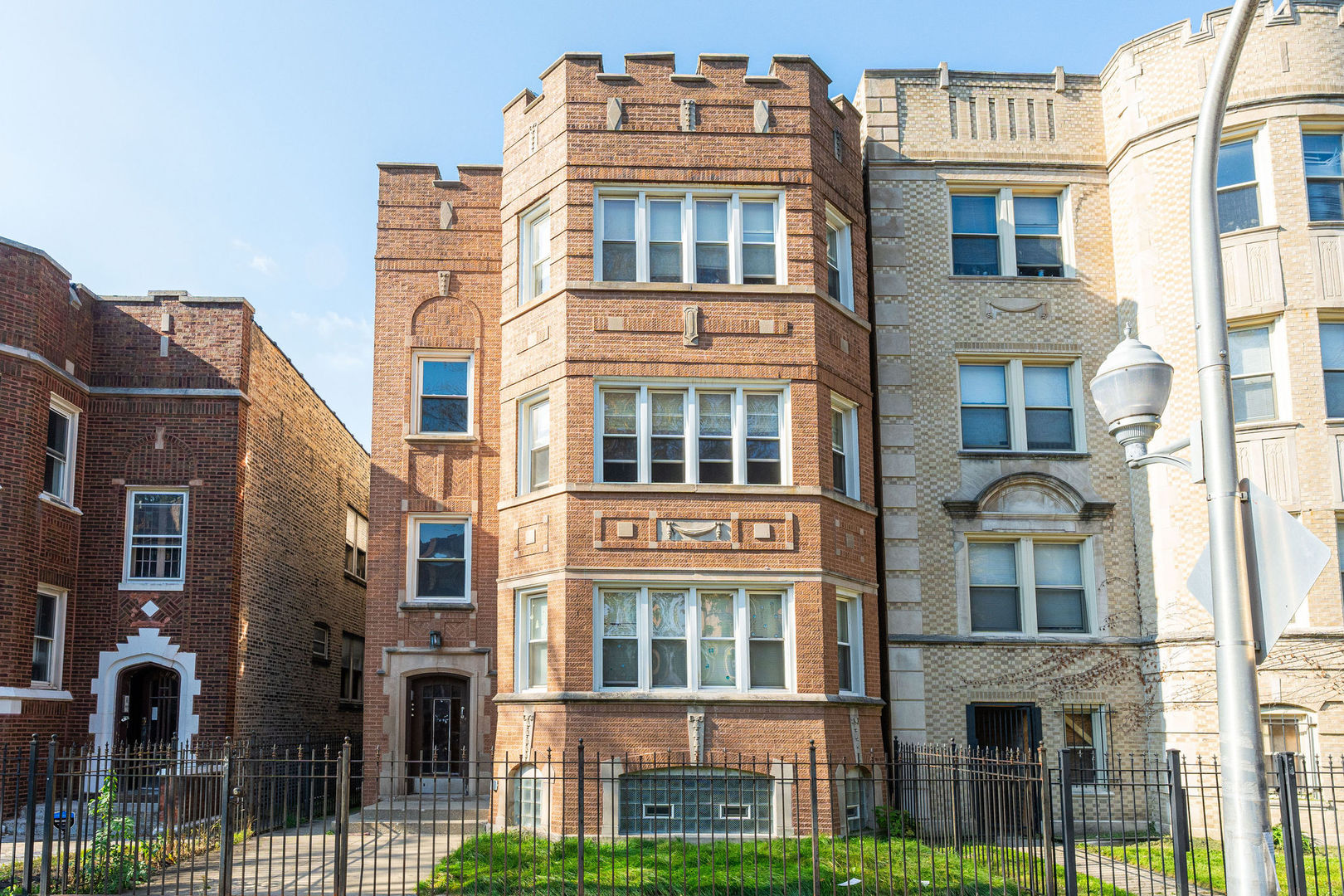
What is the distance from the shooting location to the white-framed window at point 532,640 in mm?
18391

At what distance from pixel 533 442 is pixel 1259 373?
11494 millimetres

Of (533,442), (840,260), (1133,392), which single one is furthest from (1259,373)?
(1133,392)

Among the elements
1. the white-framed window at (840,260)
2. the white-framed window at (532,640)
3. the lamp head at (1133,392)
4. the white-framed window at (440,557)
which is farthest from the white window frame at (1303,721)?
the white-framed window at (440,557)

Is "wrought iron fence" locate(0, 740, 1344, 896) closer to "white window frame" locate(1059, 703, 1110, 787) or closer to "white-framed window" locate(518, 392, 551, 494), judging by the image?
"white window frame" locate(1059, 703, 1110, 787)

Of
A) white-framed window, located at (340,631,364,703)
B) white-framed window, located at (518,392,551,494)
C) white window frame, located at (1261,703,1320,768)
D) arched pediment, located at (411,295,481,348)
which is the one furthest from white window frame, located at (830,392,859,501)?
white-framed window, located at (340,631,364,703)

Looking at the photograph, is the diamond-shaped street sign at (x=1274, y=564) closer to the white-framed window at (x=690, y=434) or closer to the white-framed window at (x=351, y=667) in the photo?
the white-framed window at (x=690, y=434)

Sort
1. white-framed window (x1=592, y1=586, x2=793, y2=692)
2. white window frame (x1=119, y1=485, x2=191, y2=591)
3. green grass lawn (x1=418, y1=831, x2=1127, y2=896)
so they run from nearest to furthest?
green grass lawn (x1=418, y1=831, x2=1127, y2=896) → white-framed window (x1=592, y1=586, x2=793, y2=692) → white window frame (x1=119, y1=485, x2=191, y2=591)

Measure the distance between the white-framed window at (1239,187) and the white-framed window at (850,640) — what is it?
334 inches

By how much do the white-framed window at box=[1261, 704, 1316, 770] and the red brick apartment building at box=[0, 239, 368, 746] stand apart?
653 inches

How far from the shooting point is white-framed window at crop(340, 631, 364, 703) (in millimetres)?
27953

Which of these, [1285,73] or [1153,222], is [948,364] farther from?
[1285,73]

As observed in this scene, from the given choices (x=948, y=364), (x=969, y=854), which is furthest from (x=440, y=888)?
(x=948, y=364)

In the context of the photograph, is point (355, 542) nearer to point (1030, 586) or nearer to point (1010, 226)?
point (1030, 586)

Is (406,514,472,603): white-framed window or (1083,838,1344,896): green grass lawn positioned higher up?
(406,514,472,603): white-framed window
